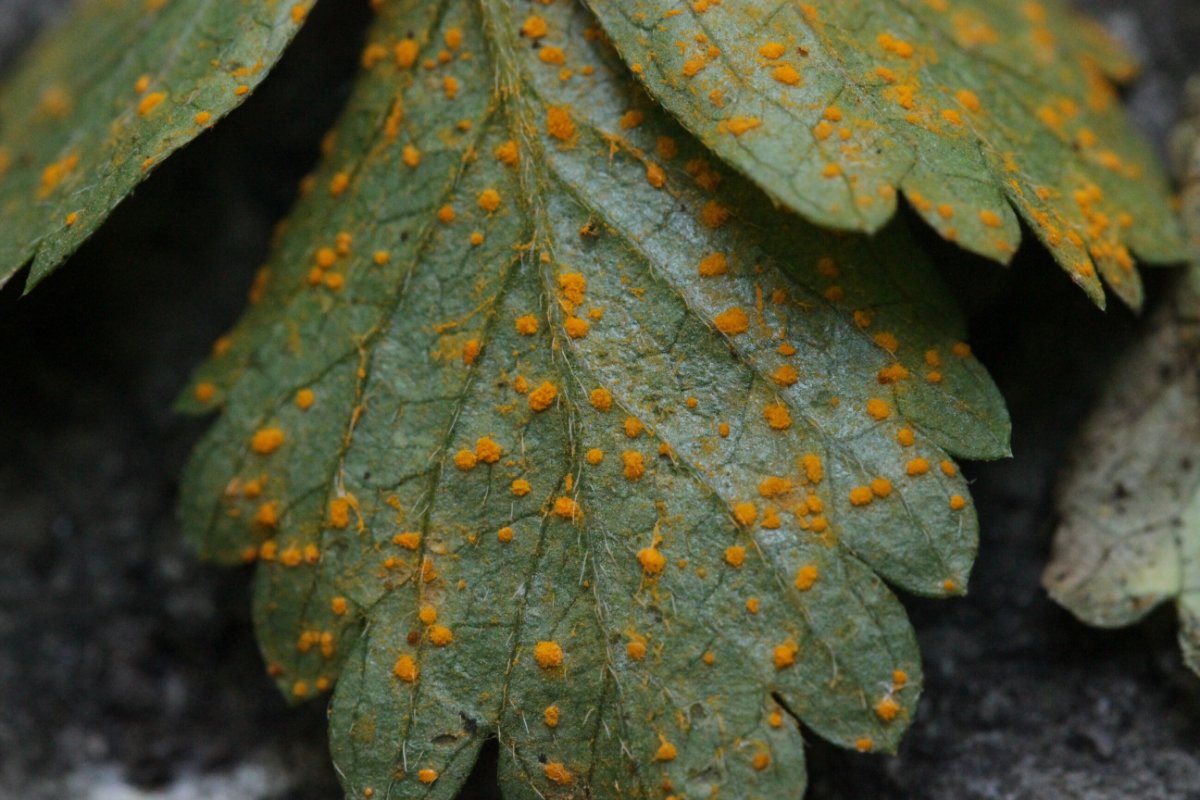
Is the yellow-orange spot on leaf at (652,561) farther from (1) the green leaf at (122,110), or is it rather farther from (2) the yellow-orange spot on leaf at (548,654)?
(1) the green leaf at (122,110)

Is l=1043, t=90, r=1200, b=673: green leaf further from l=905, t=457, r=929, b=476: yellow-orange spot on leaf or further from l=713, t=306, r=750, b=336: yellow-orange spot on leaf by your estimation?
l=713, t=306, r=750, b=336: yellow-orange spot on leaf

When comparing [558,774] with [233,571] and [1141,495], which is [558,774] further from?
[1141,495]

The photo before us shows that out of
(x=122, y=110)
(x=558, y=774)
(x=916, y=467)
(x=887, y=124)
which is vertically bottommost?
(x=558, y=774)

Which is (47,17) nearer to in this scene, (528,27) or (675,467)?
(528,27)

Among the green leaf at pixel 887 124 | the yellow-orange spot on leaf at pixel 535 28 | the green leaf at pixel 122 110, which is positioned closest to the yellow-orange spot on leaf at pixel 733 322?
the green leaf at pixel 887 124

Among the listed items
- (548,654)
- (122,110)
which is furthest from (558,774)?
(122,110)

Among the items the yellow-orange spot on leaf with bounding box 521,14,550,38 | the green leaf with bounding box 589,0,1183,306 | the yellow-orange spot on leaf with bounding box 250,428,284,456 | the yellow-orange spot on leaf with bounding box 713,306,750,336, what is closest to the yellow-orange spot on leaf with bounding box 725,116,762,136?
the green leaf with bounding box 589,0,1183,306

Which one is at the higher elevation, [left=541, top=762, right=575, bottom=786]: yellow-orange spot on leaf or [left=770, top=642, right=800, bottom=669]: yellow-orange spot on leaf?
[left=770, top=642, right=800, bottom=669]: yellow-orange spot on leaf
